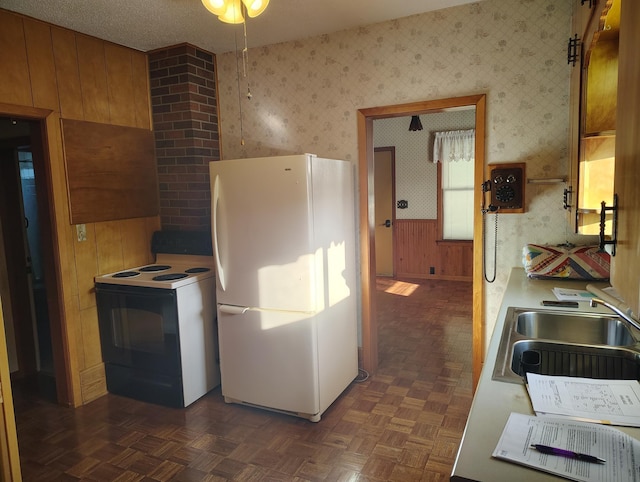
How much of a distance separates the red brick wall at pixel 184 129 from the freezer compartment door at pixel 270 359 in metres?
1.02

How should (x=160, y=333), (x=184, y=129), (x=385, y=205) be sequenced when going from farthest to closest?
(x=385, y=205) → (x=184, y=129) → (x=160, y=333)

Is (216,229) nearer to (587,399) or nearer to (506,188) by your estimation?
(506,188)

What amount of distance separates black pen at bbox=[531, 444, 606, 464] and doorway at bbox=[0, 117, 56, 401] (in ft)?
11.0

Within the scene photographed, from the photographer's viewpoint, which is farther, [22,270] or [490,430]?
[22,270]

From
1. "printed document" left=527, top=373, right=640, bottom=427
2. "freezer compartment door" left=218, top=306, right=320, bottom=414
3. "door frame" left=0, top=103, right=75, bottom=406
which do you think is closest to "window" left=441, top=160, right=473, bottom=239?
"freezer compartment door" left=218, top=306, right=320, bottom=414

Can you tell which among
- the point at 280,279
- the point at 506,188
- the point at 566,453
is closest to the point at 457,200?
the point at 506,188

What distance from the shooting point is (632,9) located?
802mm

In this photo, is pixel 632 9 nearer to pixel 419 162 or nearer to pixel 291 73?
pixel 291 73

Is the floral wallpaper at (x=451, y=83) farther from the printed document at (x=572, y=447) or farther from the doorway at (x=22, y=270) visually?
the printed document at (x=572, y=447)

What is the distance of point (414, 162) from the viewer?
6.71 metres

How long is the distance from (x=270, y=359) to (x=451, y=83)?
211cm

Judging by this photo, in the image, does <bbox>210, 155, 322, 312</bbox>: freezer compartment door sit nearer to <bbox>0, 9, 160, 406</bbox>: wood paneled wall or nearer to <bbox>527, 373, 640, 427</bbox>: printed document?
<bbox>0, 9, 160, 406</bbox>: wood paneled wall

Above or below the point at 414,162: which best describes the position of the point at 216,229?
below

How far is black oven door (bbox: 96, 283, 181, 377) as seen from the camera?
2930 mm
